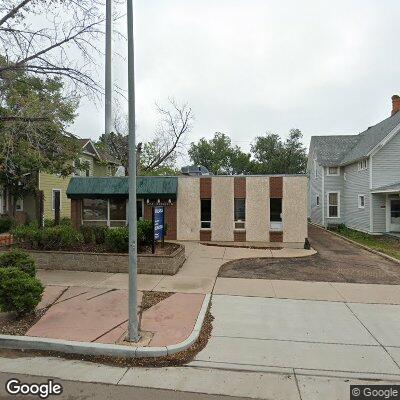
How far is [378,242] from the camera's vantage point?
64.2 ft

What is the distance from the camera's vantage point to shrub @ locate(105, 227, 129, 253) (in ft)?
36.7

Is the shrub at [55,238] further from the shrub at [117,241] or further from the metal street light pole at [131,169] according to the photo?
the metal street light pole at [131,169]

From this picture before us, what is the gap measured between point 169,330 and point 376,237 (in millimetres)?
19425

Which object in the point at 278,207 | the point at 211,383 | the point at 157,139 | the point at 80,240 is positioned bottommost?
the point at 211,383

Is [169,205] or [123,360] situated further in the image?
[169,205]

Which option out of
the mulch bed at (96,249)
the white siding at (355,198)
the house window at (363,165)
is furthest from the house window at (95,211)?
the house window at (363,165)

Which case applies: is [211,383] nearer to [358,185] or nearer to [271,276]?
[271,276]

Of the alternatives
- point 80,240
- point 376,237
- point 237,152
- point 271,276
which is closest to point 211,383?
point 271,276

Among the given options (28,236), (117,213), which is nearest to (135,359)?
(28,236)

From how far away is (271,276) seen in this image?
10664 mm

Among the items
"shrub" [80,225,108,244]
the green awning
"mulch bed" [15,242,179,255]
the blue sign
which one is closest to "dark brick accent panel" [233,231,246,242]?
the green awning

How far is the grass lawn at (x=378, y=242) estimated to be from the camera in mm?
16166

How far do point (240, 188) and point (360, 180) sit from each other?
423 inches

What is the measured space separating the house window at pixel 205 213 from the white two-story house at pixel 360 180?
10.5 metres
